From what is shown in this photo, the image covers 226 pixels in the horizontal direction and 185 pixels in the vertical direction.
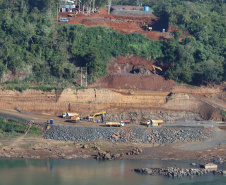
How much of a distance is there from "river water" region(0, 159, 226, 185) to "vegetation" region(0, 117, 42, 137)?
21.5ft

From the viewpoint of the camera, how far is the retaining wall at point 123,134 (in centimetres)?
5466

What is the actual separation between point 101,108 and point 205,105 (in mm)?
13968

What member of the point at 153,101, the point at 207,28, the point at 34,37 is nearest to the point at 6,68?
the point at 34,37

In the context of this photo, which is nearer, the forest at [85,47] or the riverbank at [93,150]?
the riverbank at [93,150]

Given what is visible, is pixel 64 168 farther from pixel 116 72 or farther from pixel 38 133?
pixel 116 72

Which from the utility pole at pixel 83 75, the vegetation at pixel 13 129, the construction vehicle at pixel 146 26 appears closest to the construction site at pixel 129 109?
the vegetation at pixel 13 129

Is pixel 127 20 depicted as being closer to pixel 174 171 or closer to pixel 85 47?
pixel 85 47

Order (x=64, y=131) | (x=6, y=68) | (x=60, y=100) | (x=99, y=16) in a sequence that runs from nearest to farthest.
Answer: (x=64, y=131) < (x=60, y=100) < (x=6, y=68) < (x=99, y=16)

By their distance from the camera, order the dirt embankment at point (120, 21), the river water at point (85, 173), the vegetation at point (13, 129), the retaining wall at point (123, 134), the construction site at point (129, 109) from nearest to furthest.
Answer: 1. the river water at point (85, 173)
2. the retaining wall at point (123, 134)
3. the construction site at point (129, 109)
4. the vegetation at point (13, 129)
5. the dirt embankment at point (120, 21)

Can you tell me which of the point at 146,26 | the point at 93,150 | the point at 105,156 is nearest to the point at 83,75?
the point at 93,150

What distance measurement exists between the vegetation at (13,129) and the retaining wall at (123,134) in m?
1.51

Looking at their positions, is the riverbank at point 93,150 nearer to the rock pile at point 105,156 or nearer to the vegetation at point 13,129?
the rock pile at point 105,156

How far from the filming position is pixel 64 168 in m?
47.2

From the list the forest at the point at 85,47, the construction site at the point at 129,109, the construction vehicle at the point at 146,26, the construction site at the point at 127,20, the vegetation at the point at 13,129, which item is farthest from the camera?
the construction vehicle at the point at 146,26
